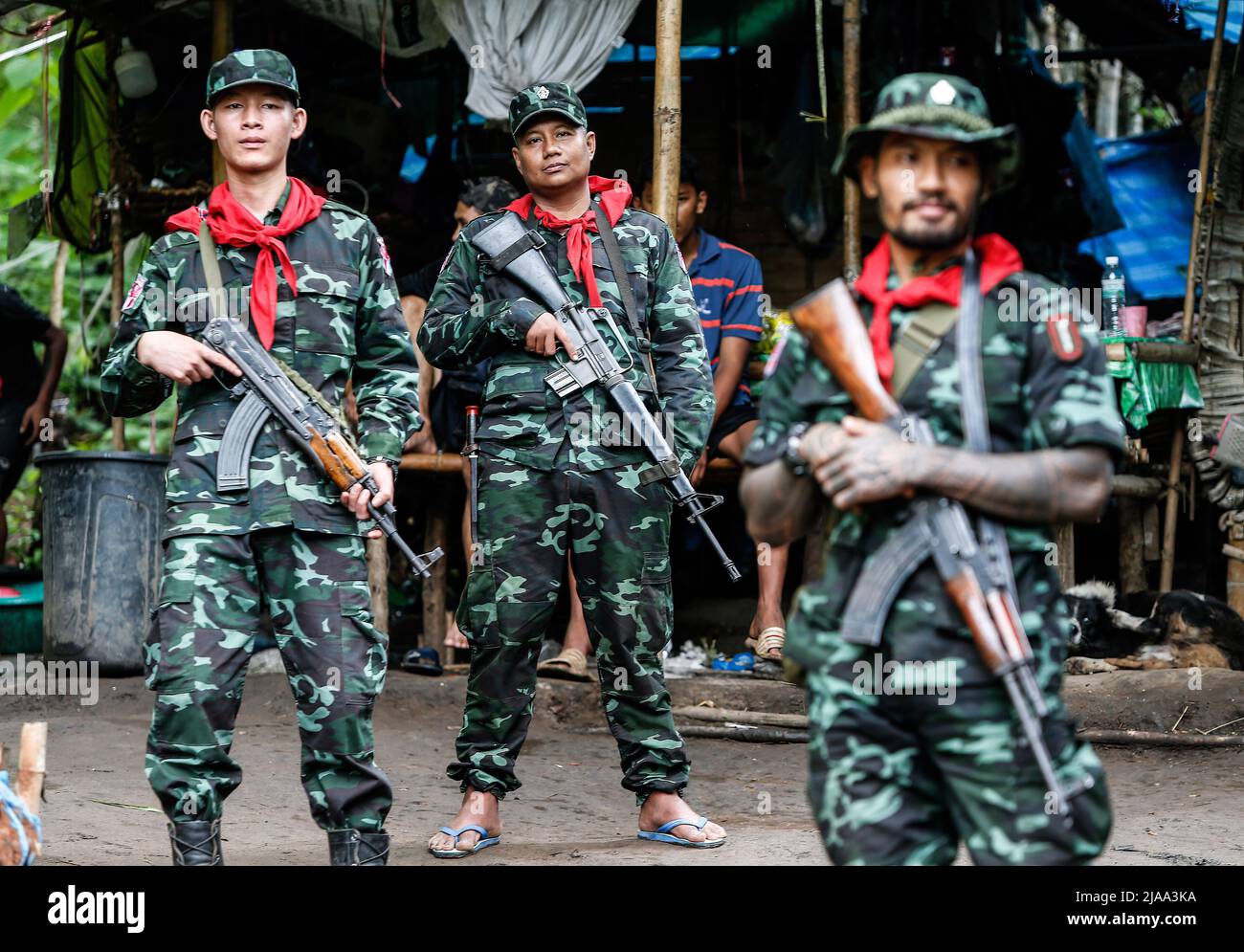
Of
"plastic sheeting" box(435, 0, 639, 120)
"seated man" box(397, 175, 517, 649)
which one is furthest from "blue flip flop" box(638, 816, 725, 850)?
"plastic sheeting" box(435, 0, 639, 120)

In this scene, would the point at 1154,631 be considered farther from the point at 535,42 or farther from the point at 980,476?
the point at 980,476

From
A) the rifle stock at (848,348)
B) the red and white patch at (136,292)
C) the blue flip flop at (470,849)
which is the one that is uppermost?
the red and white patch at (136,292)

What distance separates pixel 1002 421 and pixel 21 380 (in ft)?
25.9

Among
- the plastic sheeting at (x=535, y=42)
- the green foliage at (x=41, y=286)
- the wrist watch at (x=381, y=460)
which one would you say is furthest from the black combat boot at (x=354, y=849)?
the green foliage at (x=41, y=286)

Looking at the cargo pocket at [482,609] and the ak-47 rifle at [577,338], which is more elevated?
the ak-47 rifle at [577,338]

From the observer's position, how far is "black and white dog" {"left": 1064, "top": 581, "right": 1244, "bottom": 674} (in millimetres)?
7434

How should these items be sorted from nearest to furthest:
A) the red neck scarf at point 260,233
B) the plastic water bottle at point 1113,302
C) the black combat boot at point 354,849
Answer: the black combat boot at point 354,849
the red neck scarf at point 260,233
the plastic water bottle at point 1113,302

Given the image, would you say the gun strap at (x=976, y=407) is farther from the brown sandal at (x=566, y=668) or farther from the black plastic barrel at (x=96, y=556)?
the black plastic barrel at (x=96, y=556)

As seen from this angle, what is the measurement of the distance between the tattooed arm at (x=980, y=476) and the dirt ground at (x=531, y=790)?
7.12 ft

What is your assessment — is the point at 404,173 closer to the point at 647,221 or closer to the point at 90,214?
the point at 90,214

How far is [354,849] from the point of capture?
4.09 metres

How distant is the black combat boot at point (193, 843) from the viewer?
3.97 metres

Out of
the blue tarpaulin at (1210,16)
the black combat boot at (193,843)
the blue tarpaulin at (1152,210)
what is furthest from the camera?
the blue tarpaulin at (1152,210)

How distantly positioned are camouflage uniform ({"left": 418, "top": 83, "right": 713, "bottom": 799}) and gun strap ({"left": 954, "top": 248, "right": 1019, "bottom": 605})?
2143 mm
